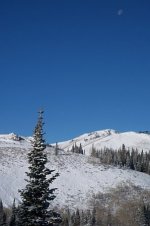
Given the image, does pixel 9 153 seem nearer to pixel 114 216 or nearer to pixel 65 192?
pixel 65 192

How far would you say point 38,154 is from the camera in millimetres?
21375

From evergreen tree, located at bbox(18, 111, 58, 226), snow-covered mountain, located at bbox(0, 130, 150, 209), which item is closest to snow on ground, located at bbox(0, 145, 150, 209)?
snow-covered mountain, located at bbox(0, 130, 150, 209)

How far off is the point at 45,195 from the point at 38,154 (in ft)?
6.39

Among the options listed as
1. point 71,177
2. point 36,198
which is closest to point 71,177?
point 71,177

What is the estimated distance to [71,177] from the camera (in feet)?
466

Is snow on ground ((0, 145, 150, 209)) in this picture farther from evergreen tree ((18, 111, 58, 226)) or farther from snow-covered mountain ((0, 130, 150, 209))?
evergreen tree ((18, 111, 58, 226))

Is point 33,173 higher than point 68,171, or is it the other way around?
point 68,171

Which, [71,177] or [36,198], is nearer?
[36,198]

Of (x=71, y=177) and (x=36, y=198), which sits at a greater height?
(x=71, y=177)

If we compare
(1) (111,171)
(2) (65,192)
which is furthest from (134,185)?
(2) (65,192)

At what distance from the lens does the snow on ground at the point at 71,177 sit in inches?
4865

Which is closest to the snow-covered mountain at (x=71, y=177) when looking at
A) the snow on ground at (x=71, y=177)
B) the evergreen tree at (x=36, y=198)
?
the snow on ground at (x=71, y=177)

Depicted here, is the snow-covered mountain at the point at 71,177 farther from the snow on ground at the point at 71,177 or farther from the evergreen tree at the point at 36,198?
the evergreen tree at the point at 36,198

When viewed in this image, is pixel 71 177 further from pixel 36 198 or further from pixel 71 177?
pixel 36 198
